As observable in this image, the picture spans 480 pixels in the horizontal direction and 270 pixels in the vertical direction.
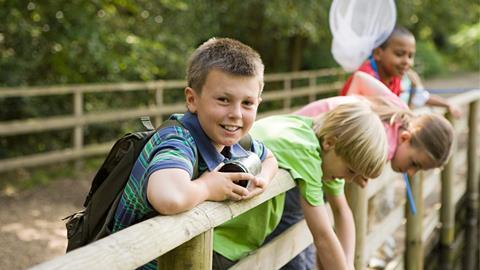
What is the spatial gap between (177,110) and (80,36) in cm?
150

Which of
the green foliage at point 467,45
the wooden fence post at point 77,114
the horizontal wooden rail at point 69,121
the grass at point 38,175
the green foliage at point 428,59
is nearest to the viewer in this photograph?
the horizontal wooden rail at point 69,121

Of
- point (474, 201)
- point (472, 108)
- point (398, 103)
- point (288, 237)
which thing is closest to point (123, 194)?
point (288, 237)

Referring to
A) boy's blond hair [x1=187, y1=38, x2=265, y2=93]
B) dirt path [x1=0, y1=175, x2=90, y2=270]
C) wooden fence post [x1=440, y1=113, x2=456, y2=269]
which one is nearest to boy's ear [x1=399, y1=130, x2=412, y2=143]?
boy's blond hair [x1=187, y1=38, x2=265, y2=93]

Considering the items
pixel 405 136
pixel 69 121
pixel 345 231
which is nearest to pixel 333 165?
pixel 345 231

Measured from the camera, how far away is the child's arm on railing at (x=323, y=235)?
2.07 meters

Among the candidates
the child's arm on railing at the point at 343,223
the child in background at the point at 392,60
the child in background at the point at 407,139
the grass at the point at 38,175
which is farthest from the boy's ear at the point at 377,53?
the grass at the point at 38,175

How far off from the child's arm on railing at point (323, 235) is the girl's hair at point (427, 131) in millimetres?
786

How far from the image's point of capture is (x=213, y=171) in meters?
1.59

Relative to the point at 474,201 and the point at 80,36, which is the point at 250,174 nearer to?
the point at 474,201

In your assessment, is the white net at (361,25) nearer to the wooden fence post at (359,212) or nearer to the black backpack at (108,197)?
the wooden fence post at (359,212)

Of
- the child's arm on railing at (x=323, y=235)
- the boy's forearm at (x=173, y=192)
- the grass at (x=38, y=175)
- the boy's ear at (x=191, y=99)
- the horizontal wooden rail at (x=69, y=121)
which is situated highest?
the boy's ear at (x=191, y=99)

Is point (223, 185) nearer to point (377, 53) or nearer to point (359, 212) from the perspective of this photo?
point (359, 212)

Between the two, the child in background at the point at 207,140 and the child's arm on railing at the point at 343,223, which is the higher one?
the child in background at the point at 207,140

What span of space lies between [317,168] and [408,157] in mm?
772
